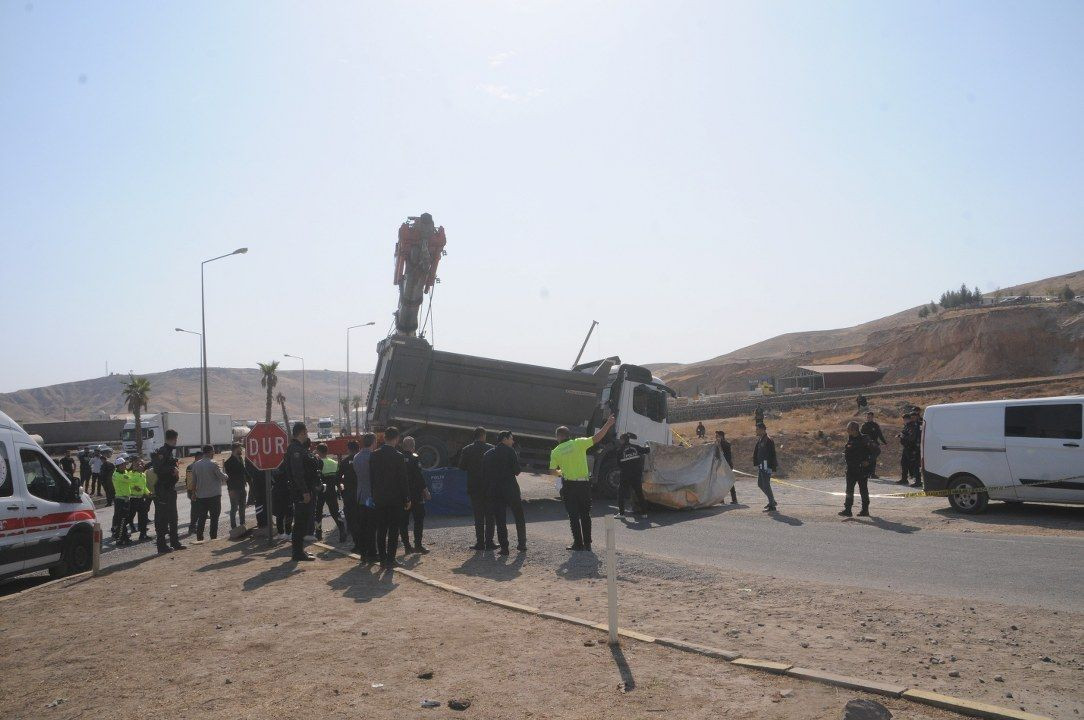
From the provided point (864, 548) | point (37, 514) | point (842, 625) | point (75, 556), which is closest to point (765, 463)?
point (864, 548)

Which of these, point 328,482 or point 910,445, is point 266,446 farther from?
point 910,445

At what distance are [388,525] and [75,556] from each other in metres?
4.71

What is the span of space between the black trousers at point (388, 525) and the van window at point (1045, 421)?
34.4 ft

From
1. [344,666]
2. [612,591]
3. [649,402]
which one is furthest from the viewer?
[649,402]

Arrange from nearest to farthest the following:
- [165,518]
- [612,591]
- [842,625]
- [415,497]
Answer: [612,591], [842,625], [415,497], [165,518]

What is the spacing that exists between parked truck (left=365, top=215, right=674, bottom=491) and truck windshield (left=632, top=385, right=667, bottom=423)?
0.08 feet

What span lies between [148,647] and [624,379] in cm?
1419

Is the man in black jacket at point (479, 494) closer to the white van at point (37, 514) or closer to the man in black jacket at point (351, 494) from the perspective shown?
the man in black jacket at point (351, 494)

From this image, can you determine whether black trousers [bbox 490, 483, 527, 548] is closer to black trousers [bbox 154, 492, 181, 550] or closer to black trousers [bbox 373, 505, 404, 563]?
black trousers [bbox 373, 505, 404, 563]

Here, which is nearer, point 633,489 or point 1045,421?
point 1045,421

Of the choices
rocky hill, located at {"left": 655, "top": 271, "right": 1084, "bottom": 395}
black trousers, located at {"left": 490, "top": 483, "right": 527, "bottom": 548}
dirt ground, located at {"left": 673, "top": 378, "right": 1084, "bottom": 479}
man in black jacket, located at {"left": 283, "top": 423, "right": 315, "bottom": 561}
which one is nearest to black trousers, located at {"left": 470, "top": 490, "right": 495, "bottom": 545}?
black trousers, located at {"left": 490, "top": 483, "right": 527, "bottom": 548}

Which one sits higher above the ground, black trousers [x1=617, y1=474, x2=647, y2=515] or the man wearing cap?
Answer: the man wearing cap

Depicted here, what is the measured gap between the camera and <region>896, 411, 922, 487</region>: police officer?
1914 centimetres

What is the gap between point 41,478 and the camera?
1109cm
